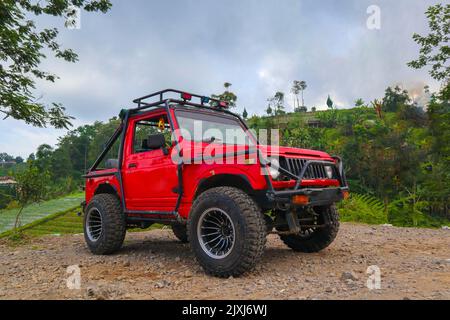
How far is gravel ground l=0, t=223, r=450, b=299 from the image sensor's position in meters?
3.20

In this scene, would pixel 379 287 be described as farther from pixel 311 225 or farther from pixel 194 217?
pixel 194 217

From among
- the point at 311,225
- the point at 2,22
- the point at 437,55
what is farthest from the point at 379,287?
the point at 437,55

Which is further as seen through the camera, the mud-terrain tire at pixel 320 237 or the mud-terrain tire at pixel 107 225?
the mud-terrain tire at pixel 107 225

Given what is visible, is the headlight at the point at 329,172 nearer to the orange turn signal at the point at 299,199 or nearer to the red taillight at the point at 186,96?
the orange turn signal at the point at 299,199

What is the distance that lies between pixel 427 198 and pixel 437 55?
6.99 metres

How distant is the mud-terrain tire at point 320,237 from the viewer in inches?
195

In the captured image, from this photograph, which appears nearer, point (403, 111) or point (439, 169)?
point (439, 169)

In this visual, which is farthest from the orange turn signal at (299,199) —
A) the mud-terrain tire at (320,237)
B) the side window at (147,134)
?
the side window at (147,134)

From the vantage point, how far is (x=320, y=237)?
5.10 m

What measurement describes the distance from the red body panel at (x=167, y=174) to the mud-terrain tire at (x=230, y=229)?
252 mm

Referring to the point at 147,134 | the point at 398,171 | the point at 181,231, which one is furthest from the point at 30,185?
the point at 398,171

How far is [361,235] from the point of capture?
6938 mm

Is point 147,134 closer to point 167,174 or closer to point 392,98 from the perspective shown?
point 167,174

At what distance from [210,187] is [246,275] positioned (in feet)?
3.83
